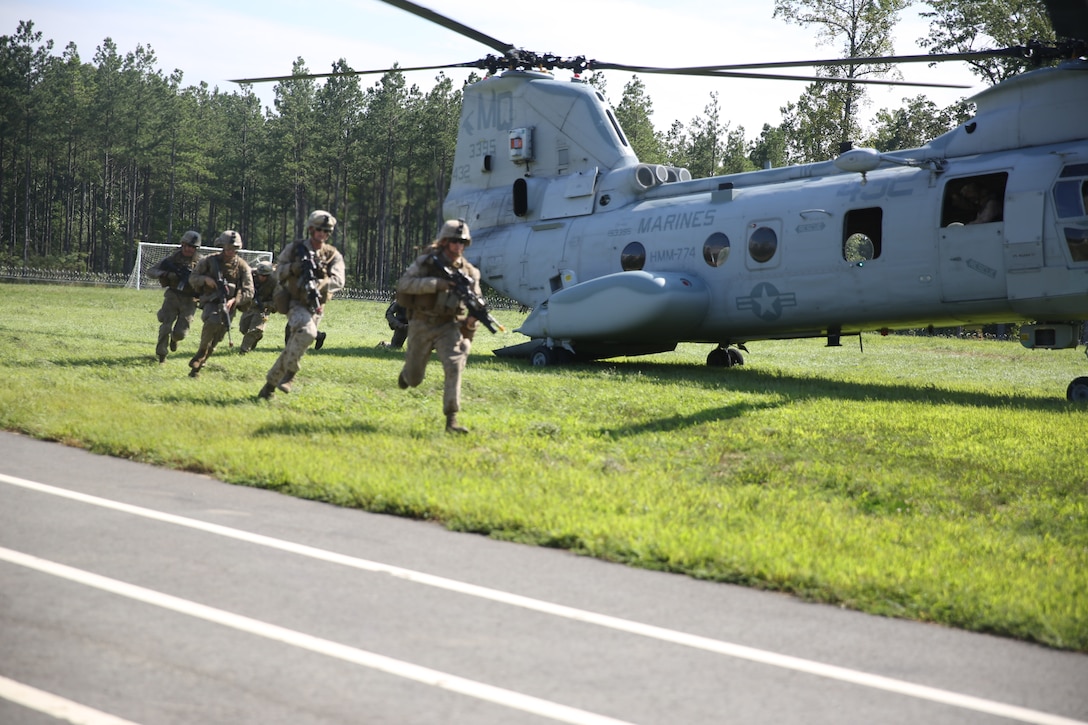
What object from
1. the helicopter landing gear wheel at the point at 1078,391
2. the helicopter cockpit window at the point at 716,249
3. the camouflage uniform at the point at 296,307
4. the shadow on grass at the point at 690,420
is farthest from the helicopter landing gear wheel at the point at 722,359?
the camouflage uniform at the point at 296,307

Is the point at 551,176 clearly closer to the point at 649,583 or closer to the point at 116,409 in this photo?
the point at 116,409

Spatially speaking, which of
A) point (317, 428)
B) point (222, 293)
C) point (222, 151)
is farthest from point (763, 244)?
point (222, 151)

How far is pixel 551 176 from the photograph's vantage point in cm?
1995

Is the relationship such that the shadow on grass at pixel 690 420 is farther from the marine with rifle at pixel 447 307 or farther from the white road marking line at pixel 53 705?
the white road marking line at pixel 53 705

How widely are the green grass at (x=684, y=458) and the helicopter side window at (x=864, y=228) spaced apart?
2.04 m

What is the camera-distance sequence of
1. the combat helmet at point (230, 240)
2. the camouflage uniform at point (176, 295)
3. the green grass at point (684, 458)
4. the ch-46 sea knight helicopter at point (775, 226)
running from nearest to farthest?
1. the green grass at point (684, 458)
2. the ch-46 sea knight helicopter at point (775, 226)
3. the combat helmet at point (230, 240)
4. the camouflage uniform at point (176, 295)

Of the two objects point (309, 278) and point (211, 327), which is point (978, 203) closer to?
point (309, 278)

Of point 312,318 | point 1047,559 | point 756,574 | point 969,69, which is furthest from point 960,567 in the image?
point 969,69

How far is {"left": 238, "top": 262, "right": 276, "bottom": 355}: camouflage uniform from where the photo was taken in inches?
738

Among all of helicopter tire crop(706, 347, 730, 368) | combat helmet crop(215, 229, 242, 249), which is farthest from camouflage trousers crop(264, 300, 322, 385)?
helicopter tire crop(706, 347, 730, 368)

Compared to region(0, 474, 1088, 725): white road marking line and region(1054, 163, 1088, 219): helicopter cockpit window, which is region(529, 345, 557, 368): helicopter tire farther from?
region(0, 474, 1088, 725): white road marking line

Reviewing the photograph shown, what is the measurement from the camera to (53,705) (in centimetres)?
376

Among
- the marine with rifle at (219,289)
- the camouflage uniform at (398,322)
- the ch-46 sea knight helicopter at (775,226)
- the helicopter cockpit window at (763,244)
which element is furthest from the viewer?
the camouflage uniform at (398,322)

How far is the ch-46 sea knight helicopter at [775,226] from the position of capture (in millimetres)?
13570
